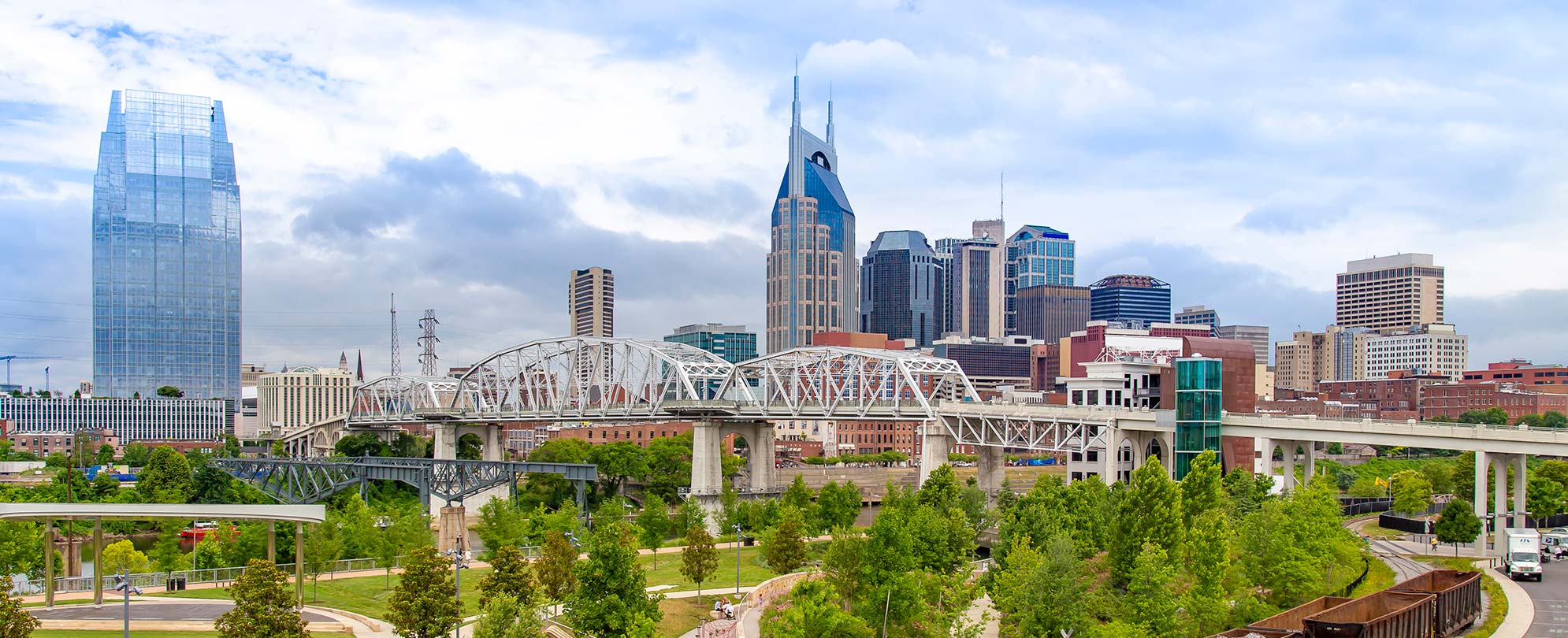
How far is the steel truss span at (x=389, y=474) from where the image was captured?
128500mm

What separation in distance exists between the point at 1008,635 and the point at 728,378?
10813 cm

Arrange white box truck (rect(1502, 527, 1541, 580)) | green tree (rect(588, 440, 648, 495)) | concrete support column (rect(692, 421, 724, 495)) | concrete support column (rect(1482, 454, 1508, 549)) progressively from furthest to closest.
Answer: green tree (rect(588, 440, 648, 495)), concrete support column (rect(692, 421, 724, 495)), concrete support column (rect(1482, 454, 1508, 549)), white box truck (rect(1502, 527, 1541, 580))

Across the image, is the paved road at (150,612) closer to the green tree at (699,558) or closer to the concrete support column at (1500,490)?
the green tree at (699,558)

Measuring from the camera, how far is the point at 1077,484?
9138cm

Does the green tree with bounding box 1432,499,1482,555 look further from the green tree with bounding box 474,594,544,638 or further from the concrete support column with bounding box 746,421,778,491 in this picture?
the concrete support column with bounding box 746,421,778,491

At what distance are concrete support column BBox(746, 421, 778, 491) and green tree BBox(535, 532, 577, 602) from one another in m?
89.9

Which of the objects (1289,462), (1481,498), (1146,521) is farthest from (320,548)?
(1481,498)

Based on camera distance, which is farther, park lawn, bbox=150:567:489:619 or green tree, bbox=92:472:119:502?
green tree, bbox=92:472:119:502

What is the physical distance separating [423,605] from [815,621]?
51.9ft

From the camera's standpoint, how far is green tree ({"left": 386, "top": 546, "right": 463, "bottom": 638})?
173 ft

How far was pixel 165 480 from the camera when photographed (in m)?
160

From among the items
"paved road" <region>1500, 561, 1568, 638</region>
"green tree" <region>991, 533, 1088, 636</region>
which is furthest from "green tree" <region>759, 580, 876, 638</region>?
"paved road" <region>1500, 561, 1568, 638</region>

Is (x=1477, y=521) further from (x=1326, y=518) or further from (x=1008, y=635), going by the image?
(x=1008, y=635)

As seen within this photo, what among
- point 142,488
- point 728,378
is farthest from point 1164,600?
point 142,488
